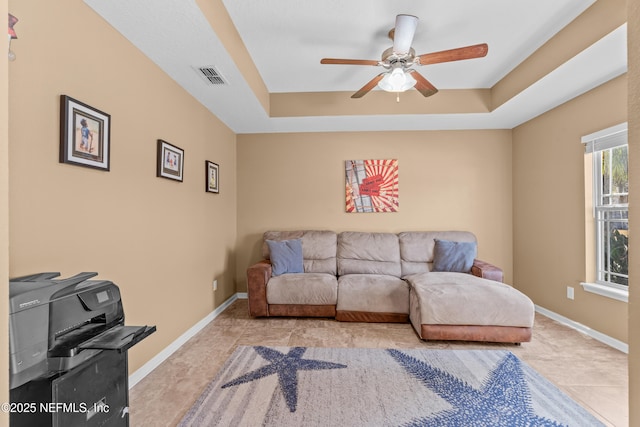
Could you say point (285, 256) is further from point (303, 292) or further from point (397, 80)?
point (397, 80)

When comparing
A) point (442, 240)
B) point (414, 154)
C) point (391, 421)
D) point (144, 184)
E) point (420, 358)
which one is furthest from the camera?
point (414, 154)

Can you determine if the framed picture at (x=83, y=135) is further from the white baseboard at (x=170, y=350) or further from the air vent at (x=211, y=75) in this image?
the white baseboard at (x=170, y=350)

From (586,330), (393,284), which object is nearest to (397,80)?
Answer: (393,284)

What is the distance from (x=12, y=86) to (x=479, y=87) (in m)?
4.14

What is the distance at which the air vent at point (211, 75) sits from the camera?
243 centimetres

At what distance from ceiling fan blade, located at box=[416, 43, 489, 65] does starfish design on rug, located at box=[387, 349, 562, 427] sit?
2385 millimetres

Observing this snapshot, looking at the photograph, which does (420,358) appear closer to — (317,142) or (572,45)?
(572,45)

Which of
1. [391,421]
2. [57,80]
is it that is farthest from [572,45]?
[57,80]

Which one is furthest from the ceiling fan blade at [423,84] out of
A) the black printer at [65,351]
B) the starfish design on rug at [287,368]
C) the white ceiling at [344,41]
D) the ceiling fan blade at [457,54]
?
the black printer at [65,351]

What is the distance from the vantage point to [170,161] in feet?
8.25

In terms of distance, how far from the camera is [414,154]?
13.8ft

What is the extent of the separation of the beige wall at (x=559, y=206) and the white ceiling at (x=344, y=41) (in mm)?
222

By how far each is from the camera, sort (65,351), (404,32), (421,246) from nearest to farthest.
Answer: (65,351) < (404,32) < (421,246)

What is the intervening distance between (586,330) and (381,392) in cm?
242
